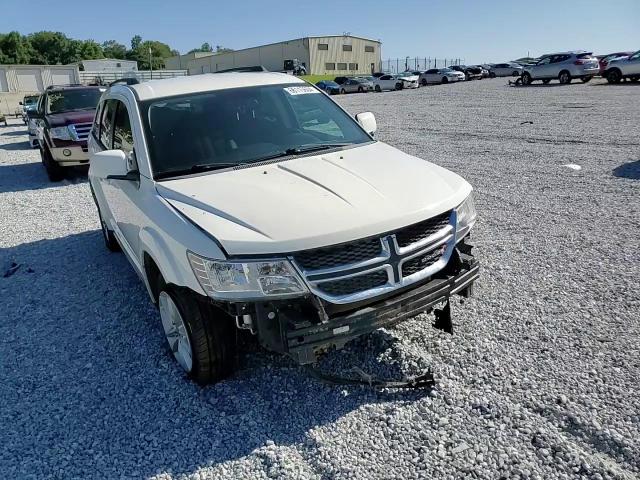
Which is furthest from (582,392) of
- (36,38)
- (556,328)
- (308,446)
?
(36,38)

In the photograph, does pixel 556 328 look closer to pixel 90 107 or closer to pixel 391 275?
pixel 391 275

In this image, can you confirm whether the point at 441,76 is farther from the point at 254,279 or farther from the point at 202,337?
the point at 254,279

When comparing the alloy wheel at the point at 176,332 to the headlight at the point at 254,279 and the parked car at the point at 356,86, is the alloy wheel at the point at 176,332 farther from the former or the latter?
the parked car at the point at 356,86

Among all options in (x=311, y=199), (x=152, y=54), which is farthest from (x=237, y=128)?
(x=152, y=54)

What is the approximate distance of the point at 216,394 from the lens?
326 centimetres

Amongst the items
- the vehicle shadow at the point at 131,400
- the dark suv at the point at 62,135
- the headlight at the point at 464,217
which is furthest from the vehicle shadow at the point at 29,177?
the headlight at the point at 464,217

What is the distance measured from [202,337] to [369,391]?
42.0 inches

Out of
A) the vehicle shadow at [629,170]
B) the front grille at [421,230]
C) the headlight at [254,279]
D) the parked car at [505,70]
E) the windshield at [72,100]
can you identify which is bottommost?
the vehicle shadow at [629,170]

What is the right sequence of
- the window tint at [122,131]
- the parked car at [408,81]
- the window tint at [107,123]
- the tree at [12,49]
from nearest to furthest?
the window tint at [122,131], the window tint at [107,123], the parked car at [408,81], the tree at [12,49]

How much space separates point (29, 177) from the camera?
11.7 meters

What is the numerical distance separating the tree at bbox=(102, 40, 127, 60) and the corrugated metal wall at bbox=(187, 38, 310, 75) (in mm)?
57157

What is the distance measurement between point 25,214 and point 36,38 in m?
123

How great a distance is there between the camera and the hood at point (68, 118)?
10.3 meters

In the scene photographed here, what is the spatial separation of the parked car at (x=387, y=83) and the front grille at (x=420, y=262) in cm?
3986
